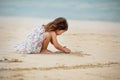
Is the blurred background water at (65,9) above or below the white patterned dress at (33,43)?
above

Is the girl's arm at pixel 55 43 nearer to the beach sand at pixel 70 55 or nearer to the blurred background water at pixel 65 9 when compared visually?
the beach sand at pixel 70 55

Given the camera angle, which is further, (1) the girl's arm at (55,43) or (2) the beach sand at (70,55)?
(1) the girl's arm at (55,43)

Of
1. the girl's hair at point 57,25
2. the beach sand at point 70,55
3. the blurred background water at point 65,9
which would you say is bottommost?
the beach sand at point 70,55

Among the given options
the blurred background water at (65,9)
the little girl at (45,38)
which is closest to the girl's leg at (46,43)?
the little girl at (45,38)

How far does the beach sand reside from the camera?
244 centimetres

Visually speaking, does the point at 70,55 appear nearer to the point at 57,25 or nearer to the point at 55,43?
the point at 55,43

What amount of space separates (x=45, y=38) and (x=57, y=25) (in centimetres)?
15

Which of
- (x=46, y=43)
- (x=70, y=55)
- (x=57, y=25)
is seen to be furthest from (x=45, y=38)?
(x=70, y=55)

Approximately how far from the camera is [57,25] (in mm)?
2670

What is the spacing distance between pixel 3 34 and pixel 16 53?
216 mm

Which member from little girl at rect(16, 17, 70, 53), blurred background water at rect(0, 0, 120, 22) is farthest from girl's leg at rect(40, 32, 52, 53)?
blurred background water at rect(0, 0, 120, 22)

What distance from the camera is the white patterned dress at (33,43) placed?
266cm

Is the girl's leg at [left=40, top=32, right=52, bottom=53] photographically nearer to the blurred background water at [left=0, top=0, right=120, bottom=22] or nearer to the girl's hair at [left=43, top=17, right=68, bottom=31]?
the girl's hair at [left=43, top=17, right=68, bottom=31]

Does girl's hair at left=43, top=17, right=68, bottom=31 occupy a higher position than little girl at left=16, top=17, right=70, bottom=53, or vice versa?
girl's hair at left=43, top=17, right=68, bottom=31
